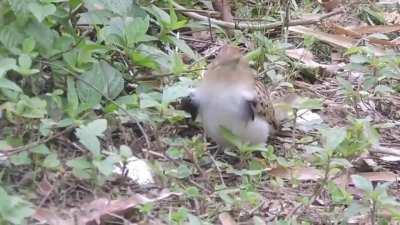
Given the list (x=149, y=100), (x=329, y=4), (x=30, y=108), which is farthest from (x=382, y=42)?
(x=30, y=108)

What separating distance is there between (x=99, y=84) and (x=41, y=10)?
43cm

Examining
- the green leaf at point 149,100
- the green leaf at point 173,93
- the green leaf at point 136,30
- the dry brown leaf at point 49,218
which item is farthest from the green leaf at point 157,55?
the dry brown leaf at point 49,218

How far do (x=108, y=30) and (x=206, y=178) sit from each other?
0.73 metres

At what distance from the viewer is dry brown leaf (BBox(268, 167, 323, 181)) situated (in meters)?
3.99

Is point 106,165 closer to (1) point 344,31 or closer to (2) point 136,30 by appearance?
(2) point 136,30

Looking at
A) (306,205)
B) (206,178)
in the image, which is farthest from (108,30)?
(306,205)

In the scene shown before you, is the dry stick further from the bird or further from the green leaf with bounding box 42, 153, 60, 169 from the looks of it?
the green leaf with bounding box 42, 153, 60, 169

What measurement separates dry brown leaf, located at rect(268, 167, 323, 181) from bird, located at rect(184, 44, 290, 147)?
15cm

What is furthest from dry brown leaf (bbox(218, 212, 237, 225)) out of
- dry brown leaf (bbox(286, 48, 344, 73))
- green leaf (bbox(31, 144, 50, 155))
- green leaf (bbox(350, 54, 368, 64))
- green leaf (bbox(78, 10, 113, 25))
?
dry brown leaf (bbox(286, 48, 344, 73))

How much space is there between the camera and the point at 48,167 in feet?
11.6

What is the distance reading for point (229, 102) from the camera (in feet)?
13.0

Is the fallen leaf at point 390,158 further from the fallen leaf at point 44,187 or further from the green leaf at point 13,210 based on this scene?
the green leaf at point 13,210

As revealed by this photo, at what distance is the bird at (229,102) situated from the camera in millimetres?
3986

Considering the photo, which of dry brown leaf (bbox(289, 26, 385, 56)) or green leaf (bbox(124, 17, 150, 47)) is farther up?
green leaf (bbox(124, 17, 150, 47))
